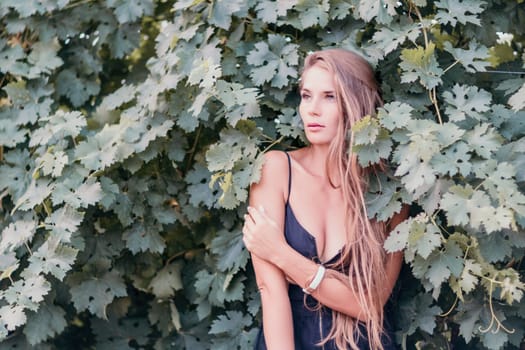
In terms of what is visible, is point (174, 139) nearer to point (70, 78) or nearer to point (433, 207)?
point (70, 78)

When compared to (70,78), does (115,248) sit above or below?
below

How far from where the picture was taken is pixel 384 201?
Result: 2807 mm

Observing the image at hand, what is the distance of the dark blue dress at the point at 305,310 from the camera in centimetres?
279

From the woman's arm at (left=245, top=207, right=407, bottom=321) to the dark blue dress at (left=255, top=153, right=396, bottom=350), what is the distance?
0.14 feet

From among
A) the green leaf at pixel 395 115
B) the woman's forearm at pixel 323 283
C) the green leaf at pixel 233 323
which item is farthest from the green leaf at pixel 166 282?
the green leaf at pixel 395 115

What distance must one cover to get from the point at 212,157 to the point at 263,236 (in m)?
0.34

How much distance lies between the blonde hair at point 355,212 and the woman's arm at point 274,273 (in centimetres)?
14

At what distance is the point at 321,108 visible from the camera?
280 cm

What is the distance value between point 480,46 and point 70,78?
61.9 inches

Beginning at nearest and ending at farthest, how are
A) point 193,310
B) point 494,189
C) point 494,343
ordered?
point 494,189 → point 494,343 → point 193,310

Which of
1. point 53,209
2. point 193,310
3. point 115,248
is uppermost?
point 53,209

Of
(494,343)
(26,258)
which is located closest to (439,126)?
(494,343)

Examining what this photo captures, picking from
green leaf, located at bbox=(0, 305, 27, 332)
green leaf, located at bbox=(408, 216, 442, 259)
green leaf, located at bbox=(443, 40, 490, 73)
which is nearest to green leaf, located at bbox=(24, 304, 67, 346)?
green leaf, located at bbox=(0, 305, 27, 332)

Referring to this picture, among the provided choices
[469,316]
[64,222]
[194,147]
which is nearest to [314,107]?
[194,147]
